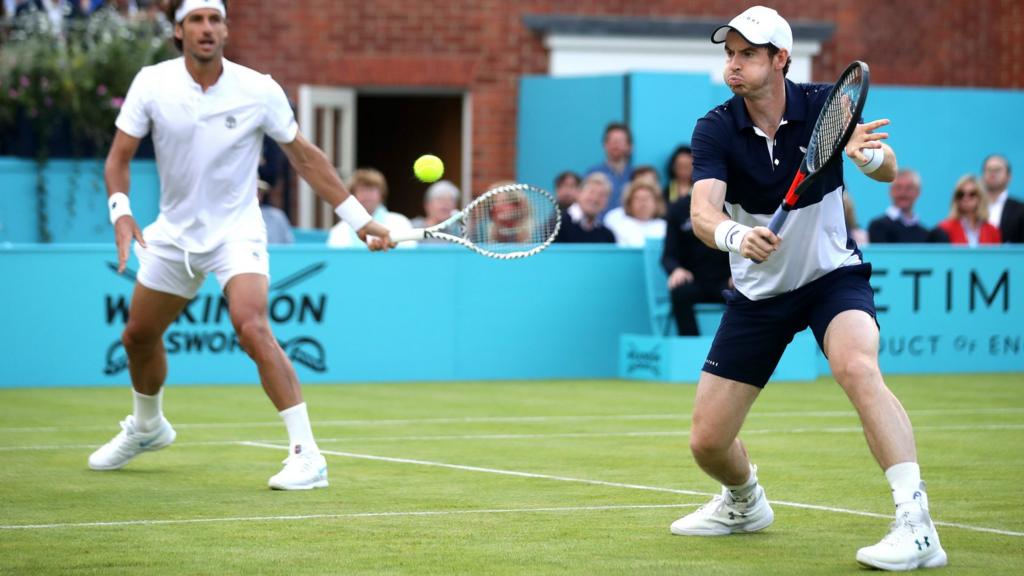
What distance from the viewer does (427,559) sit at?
21.3ft

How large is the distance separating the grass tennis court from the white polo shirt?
122 centimetres

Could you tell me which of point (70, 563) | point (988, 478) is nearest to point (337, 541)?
point (70, 563)

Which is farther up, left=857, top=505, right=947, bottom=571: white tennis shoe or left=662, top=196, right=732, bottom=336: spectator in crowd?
left=662, top=196, right=732, bottom=336: spectator in crowd

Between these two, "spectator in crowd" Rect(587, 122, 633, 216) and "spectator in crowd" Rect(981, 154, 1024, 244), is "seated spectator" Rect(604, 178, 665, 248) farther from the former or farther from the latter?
"spectator in crowd" Rect(981, 154, 1024, 244)

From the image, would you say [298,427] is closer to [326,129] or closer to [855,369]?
[855,369]

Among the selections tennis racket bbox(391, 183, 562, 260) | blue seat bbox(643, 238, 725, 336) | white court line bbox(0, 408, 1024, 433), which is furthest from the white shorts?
blue seat bbox(643, 238, 725, 336)

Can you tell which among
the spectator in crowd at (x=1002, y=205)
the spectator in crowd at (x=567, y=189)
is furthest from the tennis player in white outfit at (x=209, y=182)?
the spectator in crowd at (x=1002, y=205)

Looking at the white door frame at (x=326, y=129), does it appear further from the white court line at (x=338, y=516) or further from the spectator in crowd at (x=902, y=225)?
the white court line at (x=338, y=516)

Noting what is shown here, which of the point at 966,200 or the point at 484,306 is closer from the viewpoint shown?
the point at 484,306

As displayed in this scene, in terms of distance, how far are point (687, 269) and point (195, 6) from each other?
7.48 m

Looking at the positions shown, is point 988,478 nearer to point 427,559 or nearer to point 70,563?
point 427,559

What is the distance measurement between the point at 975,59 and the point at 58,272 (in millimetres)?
14284

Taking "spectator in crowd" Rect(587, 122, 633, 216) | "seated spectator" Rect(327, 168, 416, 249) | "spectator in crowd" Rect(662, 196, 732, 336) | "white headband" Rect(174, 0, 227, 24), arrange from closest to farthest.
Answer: "white headband" Rect(174, 0, 227, 24) → "spectator in crowd" Rect(662, 196, 732, 336) → "seated spectator" Rect(327, 168, 416, 249) → "spectator in crowd" Rect(587, 122, 633, 216)

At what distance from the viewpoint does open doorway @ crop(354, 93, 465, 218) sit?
2377cm
